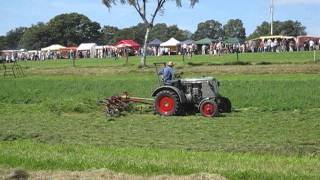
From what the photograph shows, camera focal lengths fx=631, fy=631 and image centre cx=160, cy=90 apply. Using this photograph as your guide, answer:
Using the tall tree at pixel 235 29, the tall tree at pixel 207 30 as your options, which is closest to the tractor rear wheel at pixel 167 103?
the tall tree at pixel 235 29

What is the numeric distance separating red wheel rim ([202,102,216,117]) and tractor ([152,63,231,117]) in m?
0.12

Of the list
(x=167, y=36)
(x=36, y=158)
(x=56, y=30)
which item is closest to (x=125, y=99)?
(x=36, y=158)

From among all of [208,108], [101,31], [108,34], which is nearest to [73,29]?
[101,31]

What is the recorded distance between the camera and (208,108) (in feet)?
63.7

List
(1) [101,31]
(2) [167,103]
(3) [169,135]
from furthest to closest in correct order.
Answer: (1) [101,31] → (2) [167,103] → (3) [169,135]

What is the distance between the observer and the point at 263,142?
43.0 feet

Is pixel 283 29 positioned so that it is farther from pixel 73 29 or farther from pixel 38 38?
pixel 38 38

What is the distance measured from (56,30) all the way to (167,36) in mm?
36173

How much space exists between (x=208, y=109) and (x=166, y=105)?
1.49 meters

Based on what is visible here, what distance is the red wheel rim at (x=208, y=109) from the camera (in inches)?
759

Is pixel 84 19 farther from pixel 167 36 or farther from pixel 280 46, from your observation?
pixel 280 46

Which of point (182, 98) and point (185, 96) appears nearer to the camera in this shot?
point (182, 98)

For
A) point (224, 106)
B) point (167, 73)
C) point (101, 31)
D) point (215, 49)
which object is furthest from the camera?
point (101, 31)

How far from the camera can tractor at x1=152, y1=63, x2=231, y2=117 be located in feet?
65.4
